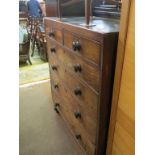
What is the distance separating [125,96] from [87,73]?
28 centimetres

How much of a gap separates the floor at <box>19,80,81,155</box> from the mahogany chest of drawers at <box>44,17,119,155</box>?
6.9 inches

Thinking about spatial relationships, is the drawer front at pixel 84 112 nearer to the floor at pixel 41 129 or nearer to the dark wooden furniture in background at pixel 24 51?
the floor at pixel 41 129

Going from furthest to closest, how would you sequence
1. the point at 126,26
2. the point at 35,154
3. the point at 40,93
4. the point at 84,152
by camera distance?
the point at 40,93 → the point at 35,154 → the point at 84,152 → the point at 126,26

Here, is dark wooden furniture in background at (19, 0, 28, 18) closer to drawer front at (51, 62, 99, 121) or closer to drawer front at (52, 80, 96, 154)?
drawer front at (52, 80, 96, 154)

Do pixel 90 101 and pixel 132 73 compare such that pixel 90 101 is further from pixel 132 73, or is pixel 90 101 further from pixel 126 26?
pixel 126 26

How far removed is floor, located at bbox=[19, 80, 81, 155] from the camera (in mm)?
1536

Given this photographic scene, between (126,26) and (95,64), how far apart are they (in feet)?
0.86

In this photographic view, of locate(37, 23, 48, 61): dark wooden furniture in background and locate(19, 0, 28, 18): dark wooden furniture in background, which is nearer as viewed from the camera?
locate(37, 23, 48, 61): dark wooden furniture in background

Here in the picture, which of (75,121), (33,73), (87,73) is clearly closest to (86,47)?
(87,73)

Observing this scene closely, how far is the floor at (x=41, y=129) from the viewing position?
60.5 inches

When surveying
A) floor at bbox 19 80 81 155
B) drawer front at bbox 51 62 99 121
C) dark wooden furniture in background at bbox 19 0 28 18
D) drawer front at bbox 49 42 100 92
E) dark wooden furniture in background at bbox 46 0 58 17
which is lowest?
floor at bbox 19 80 81 155

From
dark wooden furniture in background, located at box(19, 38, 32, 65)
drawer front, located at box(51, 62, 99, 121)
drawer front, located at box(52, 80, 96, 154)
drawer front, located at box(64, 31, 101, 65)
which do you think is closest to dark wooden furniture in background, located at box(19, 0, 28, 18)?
dark wooden furniture in background, located at box(19, 38, 32, 65)
